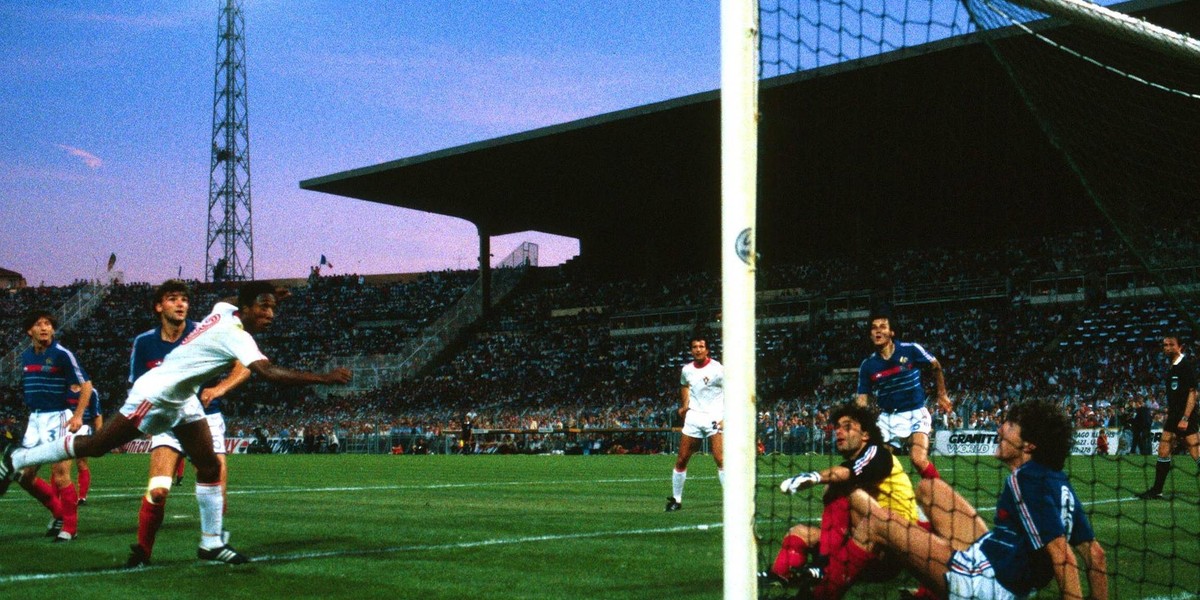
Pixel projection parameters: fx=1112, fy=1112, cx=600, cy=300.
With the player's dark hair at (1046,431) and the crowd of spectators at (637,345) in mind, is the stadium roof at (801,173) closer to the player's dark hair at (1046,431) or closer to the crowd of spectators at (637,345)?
the crowd of spectators at (637,345)

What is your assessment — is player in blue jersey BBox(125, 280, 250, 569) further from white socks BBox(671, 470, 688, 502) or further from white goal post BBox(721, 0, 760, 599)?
white socks BBox(671, 470, 688, 502)

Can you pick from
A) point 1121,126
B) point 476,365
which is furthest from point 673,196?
point 1121,126

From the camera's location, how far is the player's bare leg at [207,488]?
694 centimetres

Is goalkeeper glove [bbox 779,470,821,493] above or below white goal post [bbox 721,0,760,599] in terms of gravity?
below

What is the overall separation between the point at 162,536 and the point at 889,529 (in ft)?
20.0

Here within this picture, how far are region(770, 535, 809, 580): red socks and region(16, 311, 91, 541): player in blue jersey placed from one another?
586 cm

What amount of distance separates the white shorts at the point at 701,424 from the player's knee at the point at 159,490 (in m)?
6.34

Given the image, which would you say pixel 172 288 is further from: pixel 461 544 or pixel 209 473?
pixel 461 544

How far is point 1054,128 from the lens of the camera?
7.01m

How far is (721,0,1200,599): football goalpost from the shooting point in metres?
4.25

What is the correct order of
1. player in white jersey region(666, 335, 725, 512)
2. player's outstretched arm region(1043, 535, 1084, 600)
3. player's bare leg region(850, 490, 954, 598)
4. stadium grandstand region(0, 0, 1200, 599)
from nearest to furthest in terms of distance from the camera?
player's outstretched arm region(1043, 535, 1084, 600) → player's bare leg region(850, 490, 954, 598) → player in white jersey region(666, 335, 725, 512) → stadium grandstand region(0, 0, 1200, 599)

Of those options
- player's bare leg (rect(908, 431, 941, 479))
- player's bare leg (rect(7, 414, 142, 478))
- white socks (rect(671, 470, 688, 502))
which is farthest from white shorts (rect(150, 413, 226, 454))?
player's bare leg (rect(908, 431, 941, 479))

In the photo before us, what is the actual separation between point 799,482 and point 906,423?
18.2 ft

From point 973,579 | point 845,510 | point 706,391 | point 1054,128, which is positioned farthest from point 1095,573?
point 706,391
